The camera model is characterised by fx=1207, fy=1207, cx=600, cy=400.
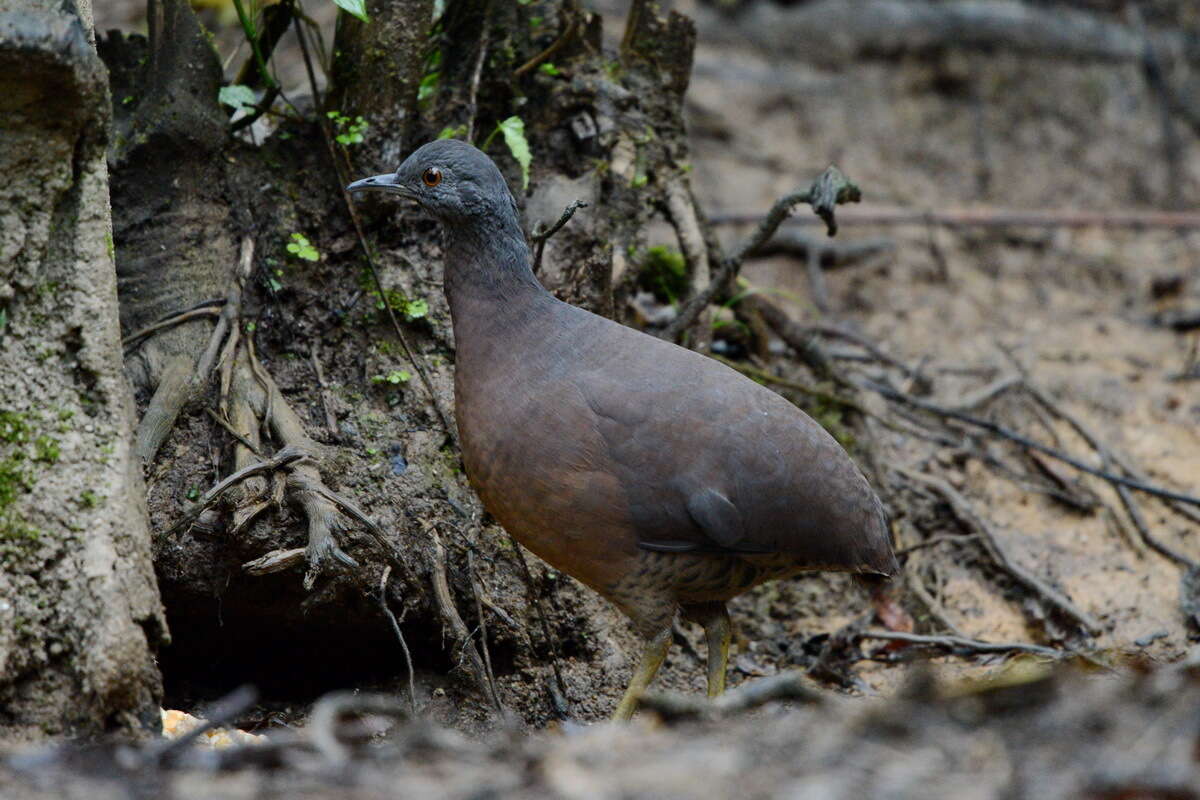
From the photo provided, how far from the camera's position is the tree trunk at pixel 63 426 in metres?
3.41

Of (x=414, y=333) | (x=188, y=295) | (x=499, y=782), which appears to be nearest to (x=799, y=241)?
(x=414, y=333)

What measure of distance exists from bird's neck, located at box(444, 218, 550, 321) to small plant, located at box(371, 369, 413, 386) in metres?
0.54

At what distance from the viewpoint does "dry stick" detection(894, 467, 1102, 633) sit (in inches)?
230

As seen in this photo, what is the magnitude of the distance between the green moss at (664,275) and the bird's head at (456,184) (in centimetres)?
177

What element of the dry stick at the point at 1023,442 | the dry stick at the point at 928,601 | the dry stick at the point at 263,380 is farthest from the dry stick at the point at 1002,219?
the dry stick at the point at 263,380

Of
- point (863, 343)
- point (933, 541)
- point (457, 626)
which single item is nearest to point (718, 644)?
point (457, 626)

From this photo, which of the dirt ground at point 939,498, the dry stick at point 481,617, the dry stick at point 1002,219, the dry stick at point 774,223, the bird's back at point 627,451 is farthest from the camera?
the dry stick at point 1002,219

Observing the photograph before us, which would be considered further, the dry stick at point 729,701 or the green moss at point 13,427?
the green moss at point 13,427

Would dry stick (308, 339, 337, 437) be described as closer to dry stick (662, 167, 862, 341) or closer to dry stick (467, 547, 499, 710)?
dry stick (467, 547, 499, 710)

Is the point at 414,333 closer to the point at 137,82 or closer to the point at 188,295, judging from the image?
the point at 188,295

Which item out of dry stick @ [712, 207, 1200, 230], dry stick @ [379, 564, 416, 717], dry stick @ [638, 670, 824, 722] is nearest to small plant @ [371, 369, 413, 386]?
dry stick @ [379, 564, 416, 717]

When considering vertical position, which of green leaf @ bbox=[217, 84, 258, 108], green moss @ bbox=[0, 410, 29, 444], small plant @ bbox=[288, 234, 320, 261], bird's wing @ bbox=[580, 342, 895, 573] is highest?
green leaf @ bbox=[217, 84, 258, 108]

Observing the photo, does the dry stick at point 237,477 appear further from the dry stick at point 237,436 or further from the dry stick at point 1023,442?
the dry stick at point 1023,442

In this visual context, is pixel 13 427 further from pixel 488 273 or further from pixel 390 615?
pixel 488 273
